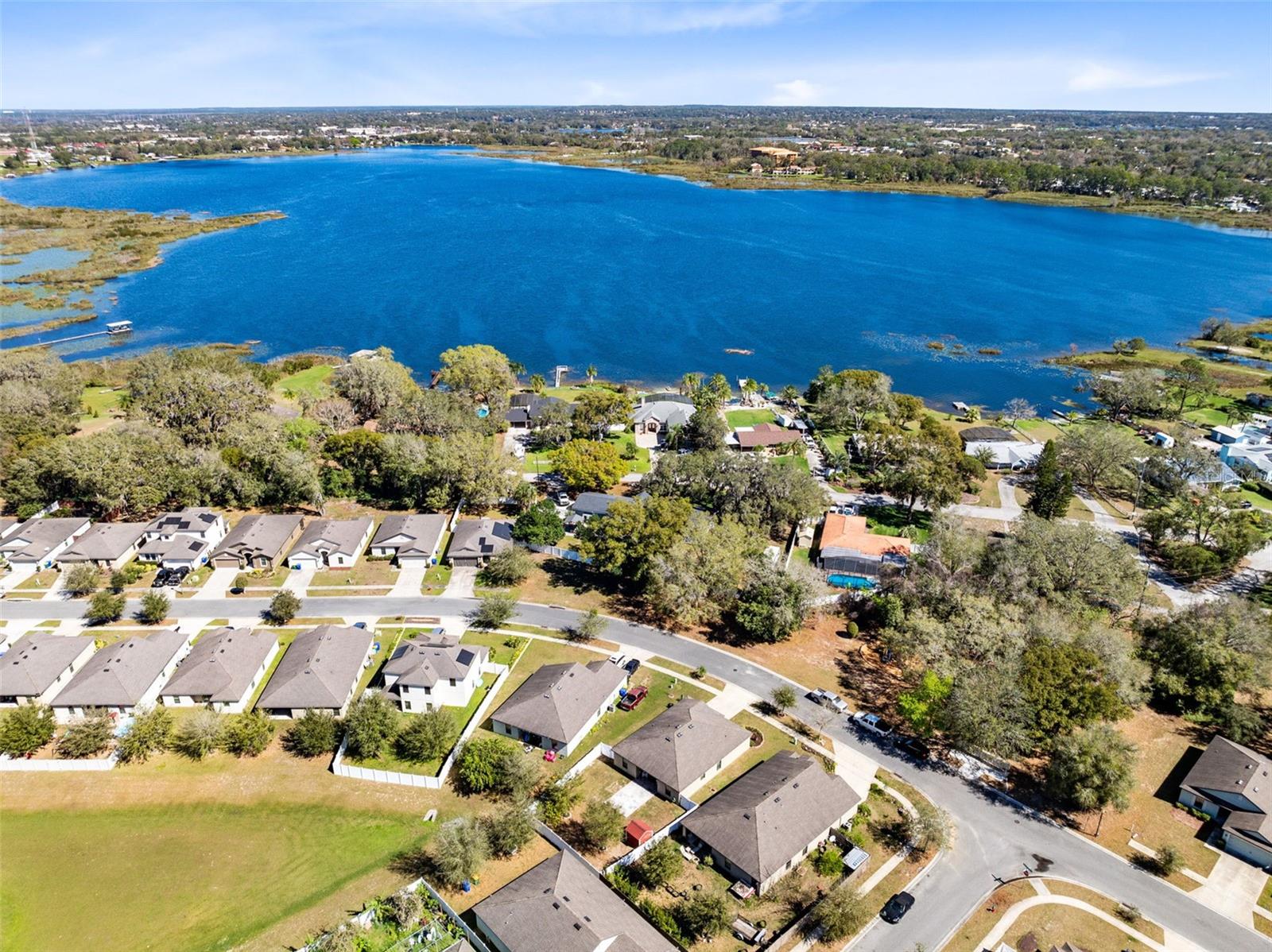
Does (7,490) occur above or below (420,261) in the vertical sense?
below

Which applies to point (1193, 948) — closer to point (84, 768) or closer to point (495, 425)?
point (84, 768)

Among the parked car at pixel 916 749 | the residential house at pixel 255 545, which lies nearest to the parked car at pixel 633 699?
the parked car at pixel 916 749

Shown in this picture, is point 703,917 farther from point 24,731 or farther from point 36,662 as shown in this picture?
point 36,662

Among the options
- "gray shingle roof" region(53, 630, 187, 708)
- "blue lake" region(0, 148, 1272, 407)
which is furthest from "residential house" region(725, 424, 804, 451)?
"gray shingle roof" region(53, 630, 187, 708)

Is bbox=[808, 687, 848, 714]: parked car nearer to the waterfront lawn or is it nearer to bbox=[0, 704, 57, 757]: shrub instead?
the waterfront lawn

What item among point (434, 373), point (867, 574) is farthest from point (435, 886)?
point (434, 373)

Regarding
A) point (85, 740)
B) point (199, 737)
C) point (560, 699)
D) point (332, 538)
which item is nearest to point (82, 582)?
point (332, 538)
